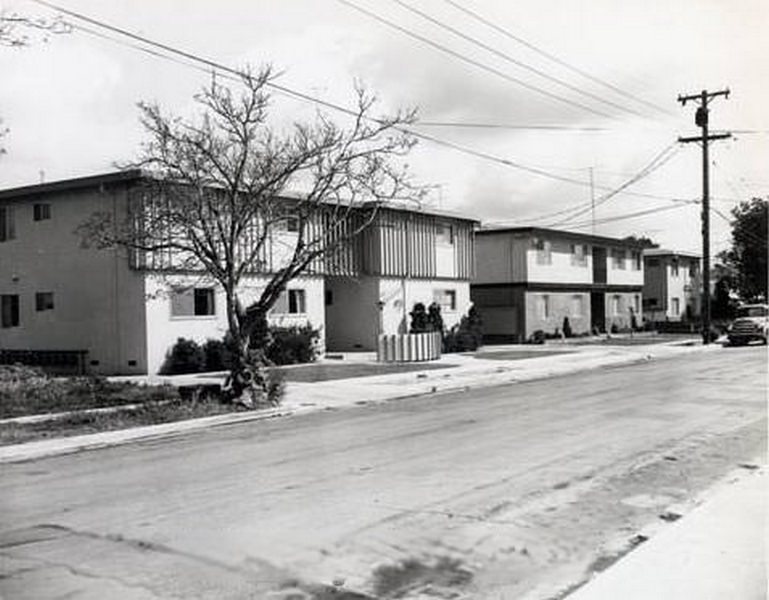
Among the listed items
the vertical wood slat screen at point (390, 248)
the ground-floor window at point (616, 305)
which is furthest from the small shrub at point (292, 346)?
the ground-floor window at point (616, 305)

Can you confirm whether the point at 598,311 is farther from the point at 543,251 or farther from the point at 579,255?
the point at 543,251

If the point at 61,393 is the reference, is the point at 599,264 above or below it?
above

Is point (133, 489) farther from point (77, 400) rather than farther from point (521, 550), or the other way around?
point (77, 400)

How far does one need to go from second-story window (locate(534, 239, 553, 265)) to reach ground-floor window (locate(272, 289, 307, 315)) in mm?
18641

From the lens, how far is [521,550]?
7168 millimetres

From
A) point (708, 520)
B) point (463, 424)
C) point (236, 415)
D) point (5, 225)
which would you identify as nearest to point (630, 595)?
point (708, 520)

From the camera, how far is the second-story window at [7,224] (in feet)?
103

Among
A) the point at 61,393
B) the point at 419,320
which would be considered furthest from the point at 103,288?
the point at 419,320

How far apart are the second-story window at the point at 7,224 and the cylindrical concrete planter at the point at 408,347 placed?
12.9 meters

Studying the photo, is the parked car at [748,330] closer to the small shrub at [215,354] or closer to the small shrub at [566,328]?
the small shrub at [566,328]

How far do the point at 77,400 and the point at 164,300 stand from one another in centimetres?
818

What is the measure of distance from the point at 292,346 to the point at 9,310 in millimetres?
9549

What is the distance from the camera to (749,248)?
216ft

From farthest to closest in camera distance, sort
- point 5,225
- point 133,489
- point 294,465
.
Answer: point 5,225 → point 294,465 → point 133,489
